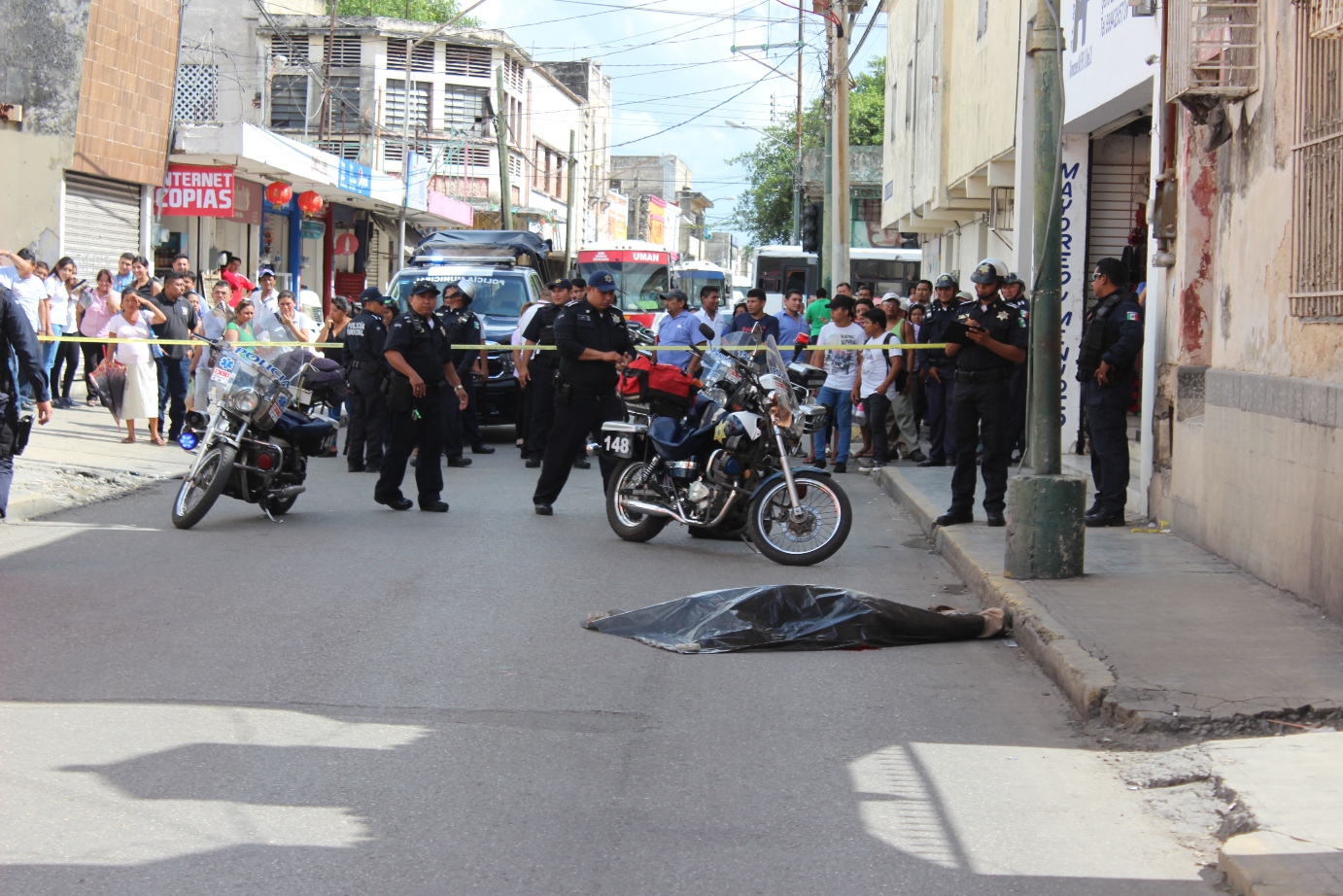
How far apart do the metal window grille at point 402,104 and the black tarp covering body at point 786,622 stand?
1873 inches

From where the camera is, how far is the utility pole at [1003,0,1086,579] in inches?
331

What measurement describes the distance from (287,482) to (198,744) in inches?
248

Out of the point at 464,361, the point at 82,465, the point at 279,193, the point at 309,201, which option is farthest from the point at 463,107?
the point at 82,465

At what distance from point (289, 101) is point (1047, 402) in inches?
1881

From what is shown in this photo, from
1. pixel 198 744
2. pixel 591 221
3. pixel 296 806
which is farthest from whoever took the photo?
pixel 591 221

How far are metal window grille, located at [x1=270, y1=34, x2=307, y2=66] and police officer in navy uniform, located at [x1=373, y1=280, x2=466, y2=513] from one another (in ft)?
143

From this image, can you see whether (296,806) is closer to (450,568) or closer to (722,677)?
(722,677)

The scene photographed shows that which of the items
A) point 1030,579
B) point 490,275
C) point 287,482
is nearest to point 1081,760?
point 1030,579

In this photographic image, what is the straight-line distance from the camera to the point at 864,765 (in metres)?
5.20

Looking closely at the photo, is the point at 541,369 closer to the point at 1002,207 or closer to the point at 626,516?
the point at 626,516

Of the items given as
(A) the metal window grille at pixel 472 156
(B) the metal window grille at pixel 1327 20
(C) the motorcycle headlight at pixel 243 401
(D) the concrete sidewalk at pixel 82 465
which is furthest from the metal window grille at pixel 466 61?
(B) the metal window grille at pixel 1327 20

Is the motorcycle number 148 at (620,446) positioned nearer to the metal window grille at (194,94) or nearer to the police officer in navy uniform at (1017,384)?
the police officer in navy uniform at (1017,384)

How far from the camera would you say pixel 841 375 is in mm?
15391

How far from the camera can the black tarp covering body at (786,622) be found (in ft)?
23.4
